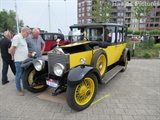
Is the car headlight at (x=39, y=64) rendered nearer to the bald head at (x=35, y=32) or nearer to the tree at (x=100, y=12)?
the bald head at (x=35, y=32)

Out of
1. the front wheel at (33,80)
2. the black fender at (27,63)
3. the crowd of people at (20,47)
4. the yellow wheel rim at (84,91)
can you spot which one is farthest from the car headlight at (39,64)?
the yellow wheel rim at (84,91)

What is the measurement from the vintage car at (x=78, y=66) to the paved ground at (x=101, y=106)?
0.94 feet

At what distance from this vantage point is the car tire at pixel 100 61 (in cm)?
364

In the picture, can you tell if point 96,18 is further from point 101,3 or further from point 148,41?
point 148,41

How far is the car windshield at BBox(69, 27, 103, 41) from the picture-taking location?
450cm

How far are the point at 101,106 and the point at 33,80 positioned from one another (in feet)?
6.58

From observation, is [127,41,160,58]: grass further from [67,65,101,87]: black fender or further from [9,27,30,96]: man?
[9,27,30,96]: man

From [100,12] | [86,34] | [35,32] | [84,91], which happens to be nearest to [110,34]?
[86,34]

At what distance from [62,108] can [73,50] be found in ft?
5.22

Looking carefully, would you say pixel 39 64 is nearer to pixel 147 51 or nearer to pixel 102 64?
pixel 102 64

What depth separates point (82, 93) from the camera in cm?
312

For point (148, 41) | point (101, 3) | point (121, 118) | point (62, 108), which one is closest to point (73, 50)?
point (62, 108)

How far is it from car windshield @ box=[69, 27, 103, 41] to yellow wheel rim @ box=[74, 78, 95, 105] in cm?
182

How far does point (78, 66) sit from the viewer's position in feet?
10.6
